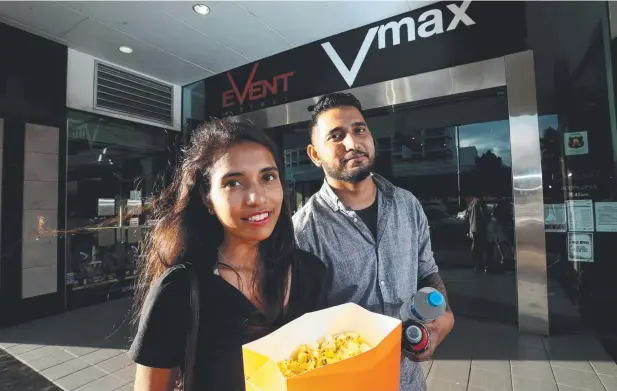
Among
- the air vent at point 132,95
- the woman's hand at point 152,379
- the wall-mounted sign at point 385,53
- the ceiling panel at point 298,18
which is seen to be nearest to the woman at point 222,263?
the woman's hand at point 152,379

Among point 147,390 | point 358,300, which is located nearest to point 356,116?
point 358,300

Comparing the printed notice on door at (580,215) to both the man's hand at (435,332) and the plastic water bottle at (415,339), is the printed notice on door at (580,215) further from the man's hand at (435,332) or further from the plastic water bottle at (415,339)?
the plastic water bottle at (415,339)

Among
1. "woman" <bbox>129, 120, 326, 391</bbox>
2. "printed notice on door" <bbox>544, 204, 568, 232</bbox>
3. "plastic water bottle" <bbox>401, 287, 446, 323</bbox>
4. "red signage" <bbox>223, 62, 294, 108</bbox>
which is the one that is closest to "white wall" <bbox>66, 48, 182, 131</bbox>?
"red signage" <bbox>223, 62, 294, 108</bbox>

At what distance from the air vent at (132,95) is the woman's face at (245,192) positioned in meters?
4.55

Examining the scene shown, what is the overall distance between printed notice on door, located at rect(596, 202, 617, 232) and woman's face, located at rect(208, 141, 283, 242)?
127 inches

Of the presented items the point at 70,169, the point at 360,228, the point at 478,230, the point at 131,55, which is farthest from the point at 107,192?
the point at 478,230

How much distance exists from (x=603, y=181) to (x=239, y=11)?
12.6 feet

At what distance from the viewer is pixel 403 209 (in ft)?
4.67

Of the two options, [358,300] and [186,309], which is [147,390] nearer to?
[186,309]

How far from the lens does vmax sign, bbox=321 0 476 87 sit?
11.2ft

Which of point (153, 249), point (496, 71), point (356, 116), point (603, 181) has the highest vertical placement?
point (496, 71)

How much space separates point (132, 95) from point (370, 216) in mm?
4764

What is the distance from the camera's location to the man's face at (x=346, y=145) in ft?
4.36

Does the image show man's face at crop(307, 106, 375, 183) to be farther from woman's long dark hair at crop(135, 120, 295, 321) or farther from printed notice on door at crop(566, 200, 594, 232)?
printed notice on door at crop(566, 200, 594, 232)
